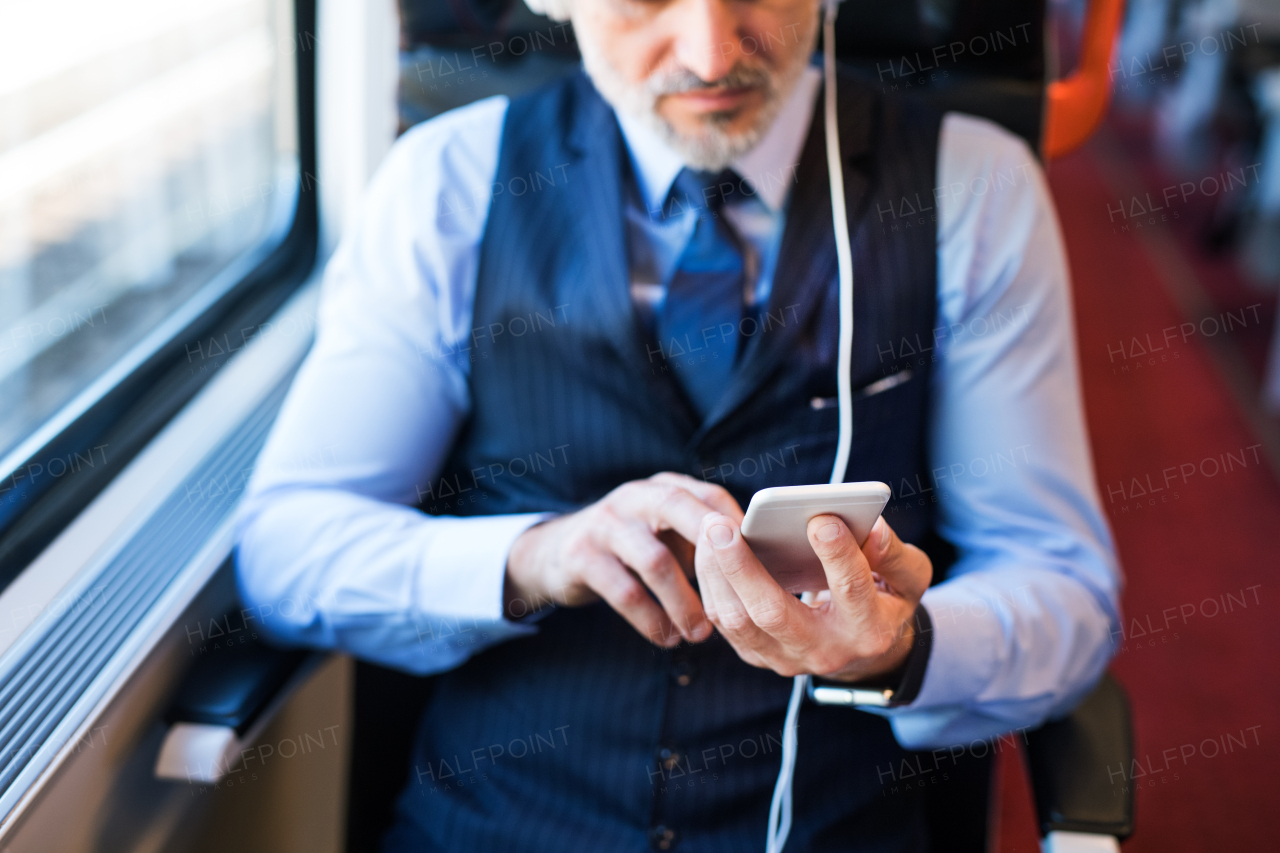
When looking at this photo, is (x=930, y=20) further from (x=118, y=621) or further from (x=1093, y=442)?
(x=1093, y=442)

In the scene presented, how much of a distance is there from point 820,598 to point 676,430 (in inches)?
8.9

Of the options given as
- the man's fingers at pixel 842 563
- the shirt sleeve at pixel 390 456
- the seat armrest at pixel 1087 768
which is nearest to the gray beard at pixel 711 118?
the shirt sleeve at pixel 390 456

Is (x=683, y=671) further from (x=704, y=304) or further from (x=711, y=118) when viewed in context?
(x=711, y=118)

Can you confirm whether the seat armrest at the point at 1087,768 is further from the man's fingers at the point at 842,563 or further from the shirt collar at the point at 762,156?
the shirt collar at the point at 762,156

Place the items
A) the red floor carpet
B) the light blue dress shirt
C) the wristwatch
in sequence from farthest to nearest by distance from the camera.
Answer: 1. the red floor carpet
2. the light blue dress shirt
3. the wristwatch

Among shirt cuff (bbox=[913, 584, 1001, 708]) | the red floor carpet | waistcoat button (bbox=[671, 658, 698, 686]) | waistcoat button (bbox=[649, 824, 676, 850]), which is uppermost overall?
shirt cuff (bbox=[913, 584, 1001, 708])

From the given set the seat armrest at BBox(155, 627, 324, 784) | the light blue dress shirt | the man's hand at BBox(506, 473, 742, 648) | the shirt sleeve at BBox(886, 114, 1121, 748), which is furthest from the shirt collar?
the seat armrest at BBox(155, 627, 324, 784)

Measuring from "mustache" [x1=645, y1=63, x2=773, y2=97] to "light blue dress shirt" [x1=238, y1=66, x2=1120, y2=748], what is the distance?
0.24ft

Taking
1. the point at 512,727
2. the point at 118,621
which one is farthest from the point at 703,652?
the point at 118,621

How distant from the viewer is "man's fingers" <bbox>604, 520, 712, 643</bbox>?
724 mm

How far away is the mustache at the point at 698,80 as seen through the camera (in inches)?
35.1

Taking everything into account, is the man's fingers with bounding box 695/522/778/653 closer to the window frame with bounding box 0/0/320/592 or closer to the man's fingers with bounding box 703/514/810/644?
the man's fingers with bounding box 703/514/810/644

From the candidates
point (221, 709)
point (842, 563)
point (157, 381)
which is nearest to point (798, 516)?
point (842, 563)

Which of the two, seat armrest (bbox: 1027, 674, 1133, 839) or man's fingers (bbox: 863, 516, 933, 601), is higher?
man's fingers (bbox: 863, 516, 933, 601)
